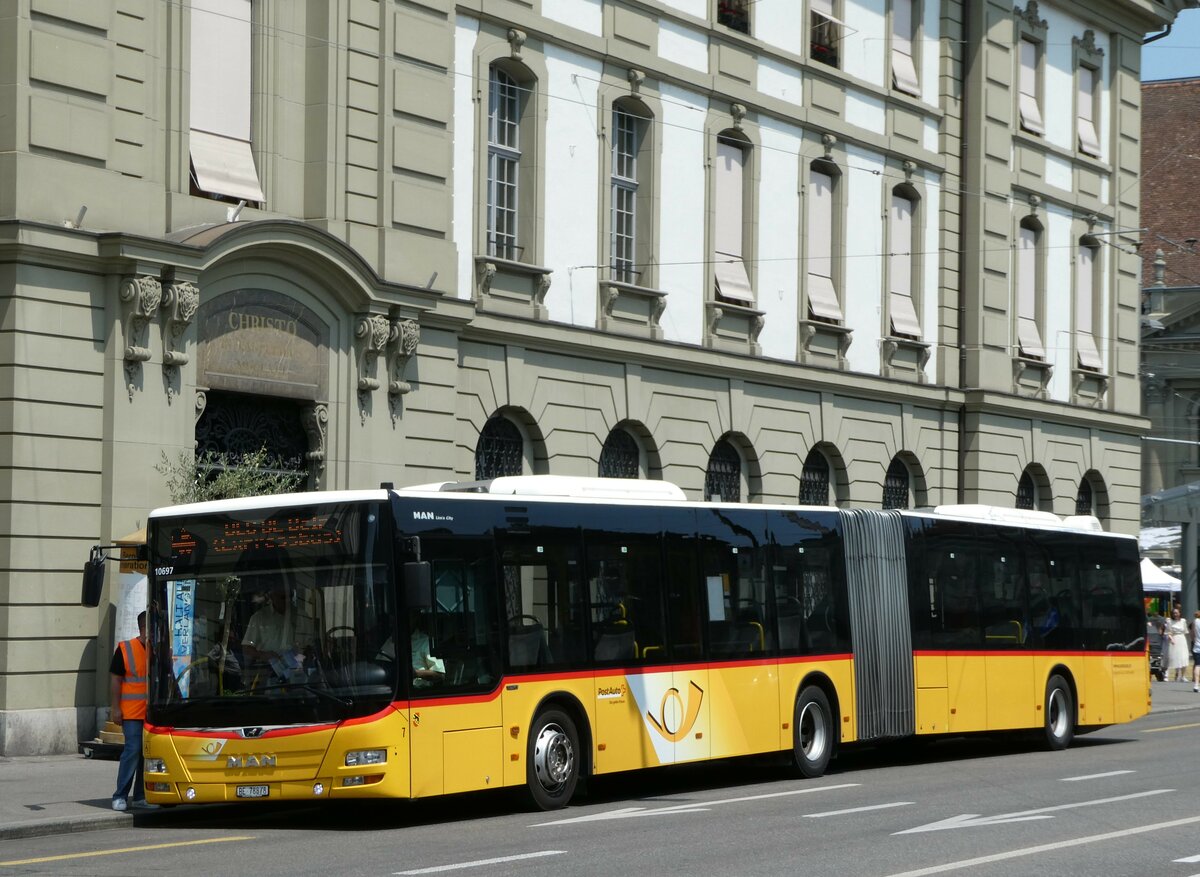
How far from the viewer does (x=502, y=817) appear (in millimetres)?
16188

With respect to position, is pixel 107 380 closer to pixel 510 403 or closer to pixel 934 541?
pixel 510 403

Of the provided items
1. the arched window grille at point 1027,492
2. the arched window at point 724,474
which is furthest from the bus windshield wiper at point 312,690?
the arched window grille at point 1027,492

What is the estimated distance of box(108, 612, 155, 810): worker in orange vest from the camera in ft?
53.3

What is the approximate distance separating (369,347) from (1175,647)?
2627 cm

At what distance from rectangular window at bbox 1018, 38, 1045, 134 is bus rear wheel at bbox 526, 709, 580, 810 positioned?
82.1ft

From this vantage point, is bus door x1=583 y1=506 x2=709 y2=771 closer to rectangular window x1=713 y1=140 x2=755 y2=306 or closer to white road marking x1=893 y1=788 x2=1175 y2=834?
white road marking x1=893 y1=788 x2=1175 y2=834

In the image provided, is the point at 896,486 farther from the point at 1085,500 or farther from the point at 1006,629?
the point at 1006,629

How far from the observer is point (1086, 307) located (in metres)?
41.8

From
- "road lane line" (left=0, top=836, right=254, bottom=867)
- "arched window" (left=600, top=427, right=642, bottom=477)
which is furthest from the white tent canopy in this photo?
"road lane line" (left=0, top=836, right=254, bottom=867)

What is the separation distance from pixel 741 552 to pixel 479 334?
798 centimetres

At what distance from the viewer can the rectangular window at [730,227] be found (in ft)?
103

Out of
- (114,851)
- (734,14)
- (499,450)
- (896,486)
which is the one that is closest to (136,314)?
(499,450)

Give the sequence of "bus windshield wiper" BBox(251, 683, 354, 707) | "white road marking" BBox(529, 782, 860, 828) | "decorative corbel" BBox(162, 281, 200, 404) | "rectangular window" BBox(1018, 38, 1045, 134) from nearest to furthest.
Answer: "bus windshield wiper" BBox(251, 683, 354, 707) → "white road marking" BBox(529, 782, 860, 828) → "decorative corbel" BBox(162, 281, 200, 404) → "rectangular window" BBox(1018, 38, 1045, 134)

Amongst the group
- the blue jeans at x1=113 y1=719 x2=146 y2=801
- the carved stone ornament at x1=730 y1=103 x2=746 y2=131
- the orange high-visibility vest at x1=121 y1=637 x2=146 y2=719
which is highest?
the carved stone ornament at x1=730 y1=103 x2=746 y2=131
